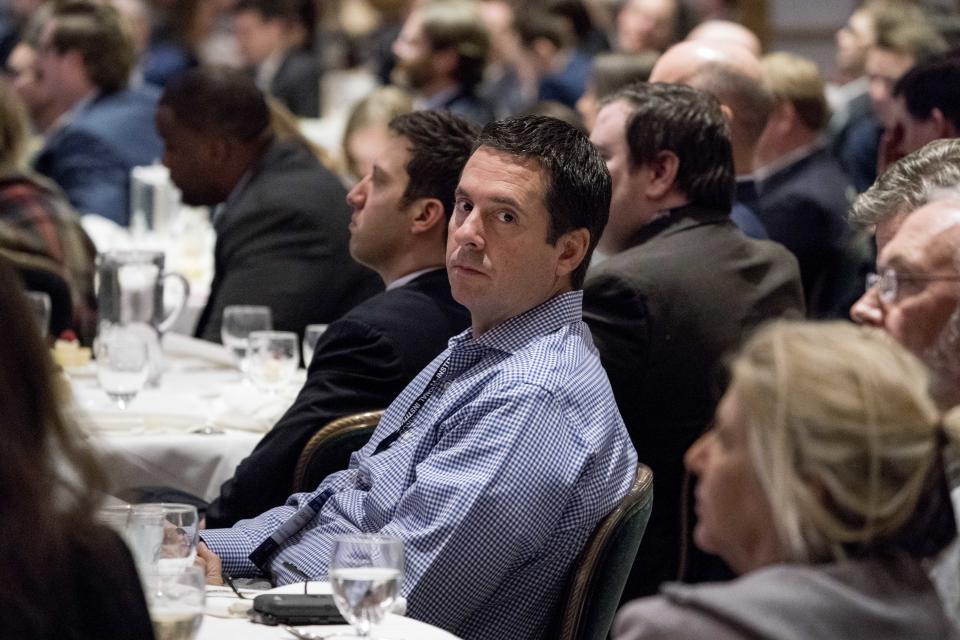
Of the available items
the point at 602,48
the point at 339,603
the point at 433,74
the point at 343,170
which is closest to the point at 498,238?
the point at 339,603

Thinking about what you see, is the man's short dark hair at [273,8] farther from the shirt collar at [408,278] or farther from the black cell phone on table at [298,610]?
the black cell phone on table at [298,610]

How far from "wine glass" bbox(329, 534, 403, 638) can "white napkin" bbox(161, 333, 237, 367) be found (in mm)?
2209

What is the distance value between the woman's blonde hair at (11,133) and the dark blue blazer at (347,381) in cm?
206

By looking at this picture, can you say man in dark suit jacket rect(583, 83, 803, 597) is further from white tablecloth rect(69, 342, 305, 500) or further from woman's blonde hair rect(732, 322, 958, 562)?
woman's blonde hair rect(732, 322, 958, 562)

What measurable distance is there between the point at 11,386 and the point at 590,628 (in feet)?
4.05

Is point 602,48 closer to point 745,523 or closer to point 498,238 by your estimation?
point 498,238

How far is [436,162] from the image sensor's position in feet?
11.2

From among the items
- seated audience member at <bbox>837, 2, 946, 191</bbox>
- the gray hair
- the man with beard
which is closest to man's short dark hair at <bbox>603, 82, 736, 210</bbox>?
the gray hair

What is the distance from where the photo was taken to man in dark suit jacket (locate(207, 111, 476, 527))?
316cm

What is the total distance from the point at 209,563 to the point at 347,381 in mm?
645

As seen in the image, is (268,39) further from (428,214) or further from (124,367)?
(428,214)

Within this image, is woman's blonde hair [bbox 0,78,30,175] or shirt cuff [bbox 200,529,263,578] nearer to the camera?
shirt cuff [bbox 200,529,263,578]

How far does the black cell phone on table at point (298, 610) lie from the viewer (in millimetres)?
2102

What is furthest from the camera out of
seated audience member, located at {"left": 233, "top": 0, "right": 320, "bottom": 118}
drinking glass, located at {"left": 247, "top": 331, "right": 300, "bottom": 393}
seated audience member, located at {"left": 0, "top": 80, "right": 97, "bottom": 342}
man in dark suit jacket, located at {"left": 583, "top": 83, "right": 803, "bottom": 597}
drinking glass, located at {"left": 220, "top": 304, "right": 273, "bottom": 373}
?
seated audience member, located at {"left": 233, "top": 0, "right": 320, "bottom": 118}
